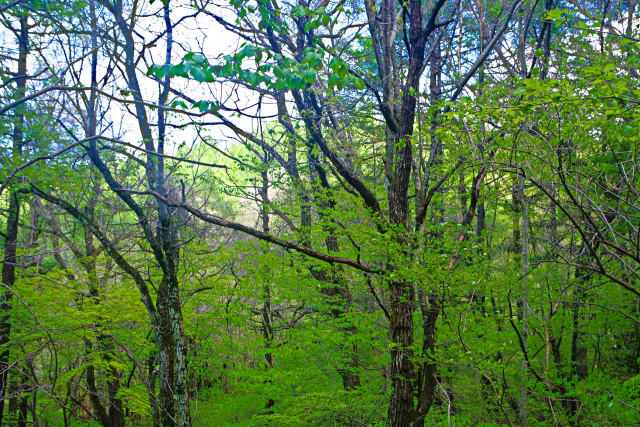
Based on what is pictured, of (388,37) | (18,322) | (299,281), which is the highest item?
(388,37)

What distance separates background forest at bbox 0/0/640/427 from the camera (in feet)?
12.0

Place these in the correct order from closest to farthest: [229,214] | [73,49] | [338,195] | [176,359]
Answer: [73,49]
[176,359]
[338,195]
[229,214]

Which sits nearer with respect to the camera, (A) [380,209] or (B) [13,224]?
(A) [380,209]

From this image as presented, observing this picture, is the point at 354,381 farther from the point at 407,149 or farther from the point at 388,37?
the point at 388,37

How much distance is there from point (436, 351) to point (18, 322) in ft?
27.7

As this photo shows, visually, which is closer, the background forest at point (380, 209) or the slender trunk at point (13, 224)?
the background forest at point (380, 209)

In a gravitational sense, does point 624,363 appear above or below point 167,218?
below

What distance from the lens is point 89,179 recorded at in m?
8.49

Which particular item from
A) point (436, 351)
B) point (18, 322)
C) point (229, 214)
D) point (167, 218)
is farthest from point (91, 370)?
point (229, 214)

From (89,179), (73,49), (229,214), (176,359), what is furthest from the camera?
(229,214)

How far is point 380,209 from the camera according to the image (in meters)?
5.72

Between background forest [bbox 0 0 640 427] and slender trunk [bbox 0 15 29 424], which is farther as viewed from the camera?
slender trunk [bbox 0 15 29 424]

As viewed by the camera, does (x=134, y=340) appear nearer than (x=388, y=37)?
No

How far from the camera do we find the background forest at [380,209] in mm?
3668
